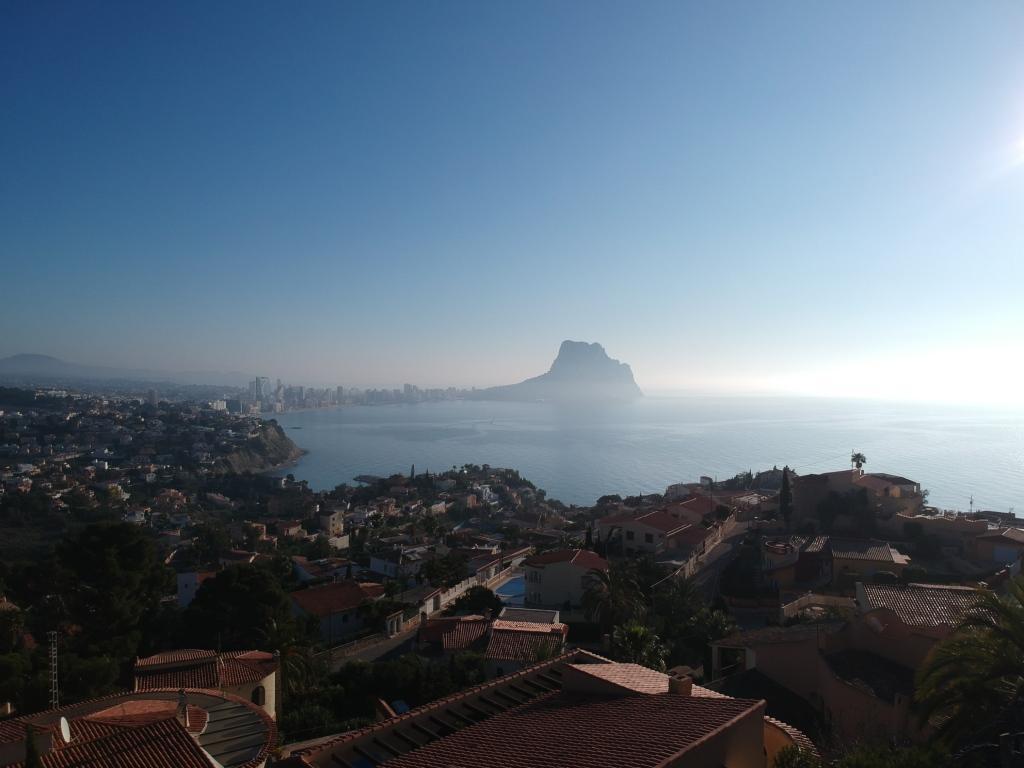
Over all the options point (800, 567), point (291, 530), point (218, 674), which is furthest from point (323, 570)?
point (291, 530)

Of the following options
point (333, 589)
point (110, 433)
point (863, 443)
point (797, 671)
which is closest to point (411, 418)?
point (110, 433)

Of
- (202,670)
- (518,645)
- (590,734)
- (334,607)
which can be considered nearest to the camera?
(590,734)

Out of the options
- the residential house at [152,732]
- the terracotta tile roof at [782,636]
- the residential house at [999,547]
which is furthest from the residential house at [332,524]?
the residential house at [152,732]

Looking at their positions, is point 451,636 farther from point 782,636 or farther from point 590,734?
point 590,734

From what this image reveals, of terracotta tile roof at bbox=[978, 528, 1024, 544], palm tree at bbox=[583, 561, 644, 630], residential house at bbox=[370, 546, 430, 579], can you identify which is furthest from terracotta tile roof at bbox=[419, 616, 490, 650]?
terracotta tile roof at bbox=[978, 528, 1024, 544]

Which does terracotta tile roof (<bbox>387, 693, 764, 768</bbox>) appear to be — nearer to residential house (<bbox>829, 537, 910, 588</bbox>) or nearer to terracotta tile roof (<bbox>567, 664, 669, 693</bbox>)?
terracotta tile roof (<bbox>567, 664, 669, 693</bbox>)

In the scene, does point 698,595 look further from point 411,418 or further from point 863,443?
point 411,418

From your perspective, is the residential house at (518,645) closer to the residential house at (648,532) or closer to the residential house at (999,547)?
the residential house at (648,532)
